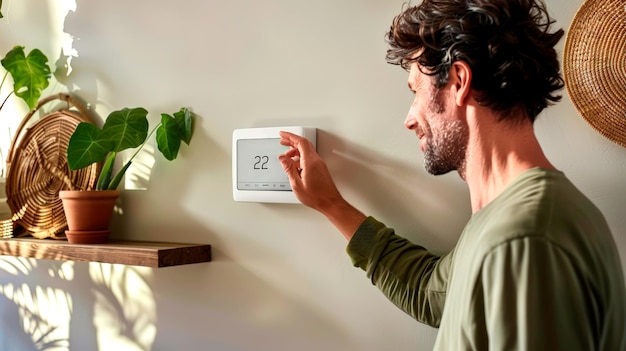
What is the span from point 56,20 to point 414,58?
1260 millimetres

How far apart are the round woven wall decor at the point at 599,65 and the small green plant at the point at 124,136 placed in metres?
0.91

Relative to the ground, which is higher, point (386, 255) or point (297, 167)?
point (297, 167)

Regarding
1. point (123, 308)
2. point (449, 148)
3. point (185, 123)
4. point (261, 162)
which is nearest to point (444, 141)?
point (449, 148)

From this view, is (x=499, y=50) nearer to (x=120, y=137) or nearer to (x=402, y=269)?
(x=402, y=269)

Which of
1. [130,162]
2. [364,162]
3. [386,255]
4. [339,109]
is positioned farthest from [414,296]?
[130,162]

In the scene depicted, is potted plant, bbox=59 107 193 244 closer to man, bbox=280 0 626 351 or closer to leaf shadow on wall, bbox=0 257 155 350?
leaf shadow on wall, bbox=0 257 155 350

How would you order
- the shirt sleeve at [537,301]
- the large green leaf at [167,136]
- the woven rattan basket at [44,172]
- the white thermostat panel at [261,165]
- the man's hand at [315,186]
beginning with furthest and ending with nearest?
the woven rattan basket at [44,172] < the large green leaf at [167,136] < the white thermostat panel at [261,165] < the man's hand at [315,186] < the shirt sleeve at [537,301]

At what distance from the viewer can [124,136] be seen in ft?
5.98

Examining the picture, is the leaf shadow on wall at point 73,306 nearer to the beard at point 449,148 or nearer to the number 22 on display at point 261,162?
the number 22 on display at point 261,162

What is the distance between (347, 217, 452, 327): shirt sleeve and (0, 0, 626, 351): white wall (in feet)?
0.23

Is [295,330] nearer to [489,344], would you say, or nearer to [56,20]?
[489,344]

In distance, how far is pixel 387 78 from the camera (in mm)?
1520

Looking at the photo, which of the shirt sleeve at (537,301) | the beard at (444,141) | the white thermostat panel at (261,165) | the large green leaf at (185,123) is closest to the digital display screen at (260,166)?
the white thermostat panel at (261,165)

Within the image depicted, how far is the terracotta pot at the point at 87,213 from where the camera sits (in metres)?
1.89
